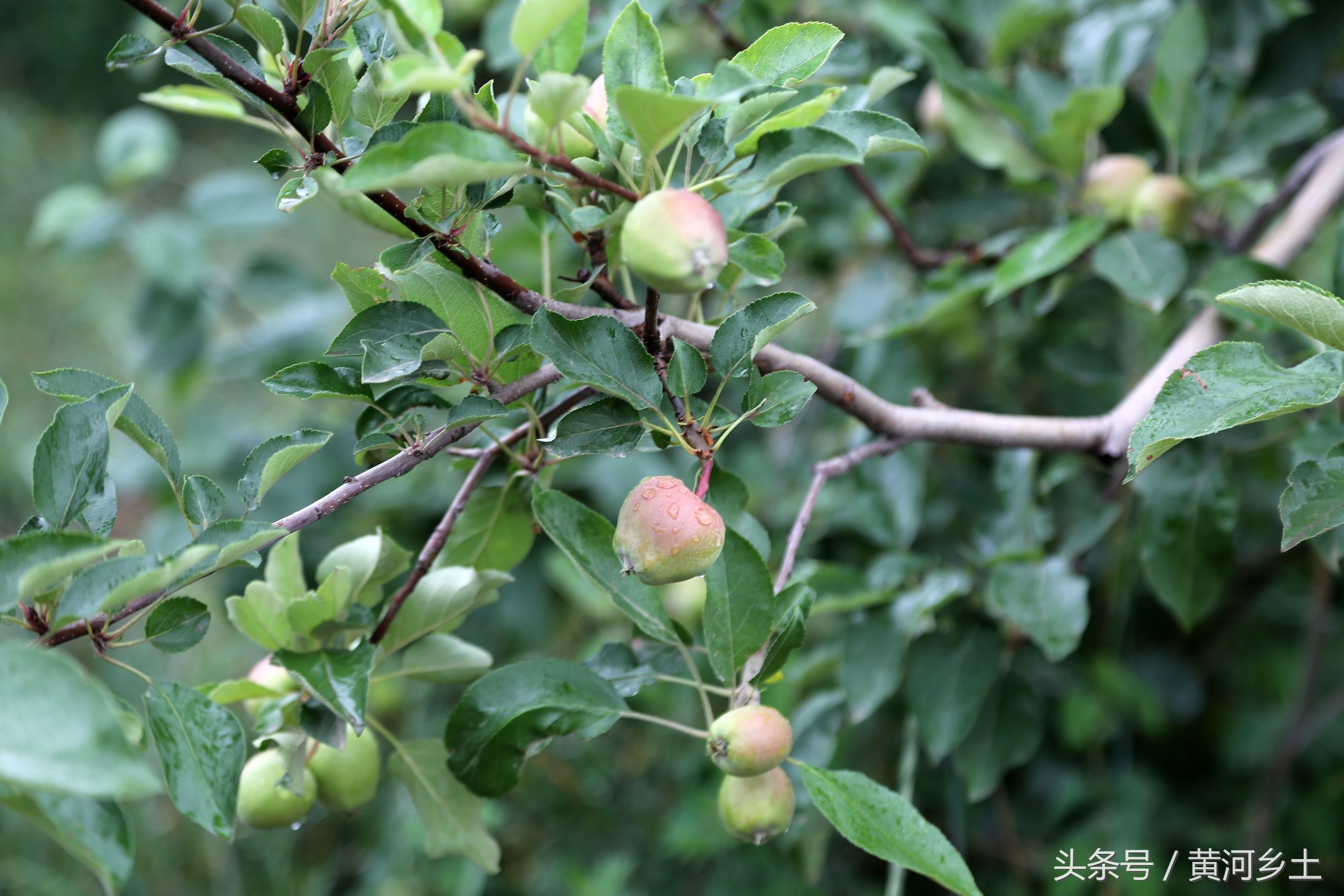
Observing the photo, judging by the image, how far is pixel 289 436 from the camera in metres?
0.39

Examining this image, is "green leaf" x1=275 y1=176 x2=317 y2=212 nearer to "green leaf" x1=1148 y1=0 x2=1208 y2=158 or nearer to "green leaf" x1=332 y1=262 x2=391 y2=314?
"green leaf" x1=332 y1=262 x2=391 y2=314

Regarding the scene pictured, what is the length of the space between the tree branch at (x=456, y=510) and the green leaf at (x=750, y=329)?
0.25 ft

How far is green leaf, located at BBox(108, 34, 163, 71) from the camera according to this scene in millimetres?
369

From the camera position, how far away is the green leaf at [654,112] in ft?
0.99

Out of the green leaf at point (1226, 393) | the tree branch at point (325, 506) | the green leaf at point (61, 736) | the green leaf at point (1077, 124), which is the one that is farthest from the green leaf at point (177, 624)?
the green leaf at point (1077, 124)

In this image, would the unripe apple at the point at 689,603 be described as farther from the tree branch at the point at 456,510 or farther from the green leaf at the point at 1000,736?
the tree branch at the point at 456,510

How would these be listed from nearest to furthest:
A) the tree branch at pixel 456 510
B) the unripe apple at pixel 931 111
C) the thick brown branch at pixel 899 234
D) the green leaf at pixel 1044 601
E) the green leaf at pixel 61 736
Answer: the green leaf at pixel 61 736, the tree branch at pixel 456 510, the green leaf at pixel 1044 601, the thick brown branch at pixel 899 234, the unripe apple at pixel 931 111

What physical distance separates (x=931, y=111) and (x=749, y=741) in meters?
0.68

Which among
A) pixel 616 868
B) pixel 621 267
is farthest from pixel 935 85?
pixel 616 868

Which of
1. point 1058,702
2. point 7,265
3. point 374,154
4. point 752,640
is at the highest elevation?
point 374,154

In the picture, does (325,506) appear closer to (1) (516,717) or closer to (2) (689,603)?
(1) (516,717)

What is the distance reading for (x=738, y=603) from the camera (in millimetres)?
424

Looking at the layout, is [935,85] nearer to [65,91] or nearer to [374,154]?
[374,154]

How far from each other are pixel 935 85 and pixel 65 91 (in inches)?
125
